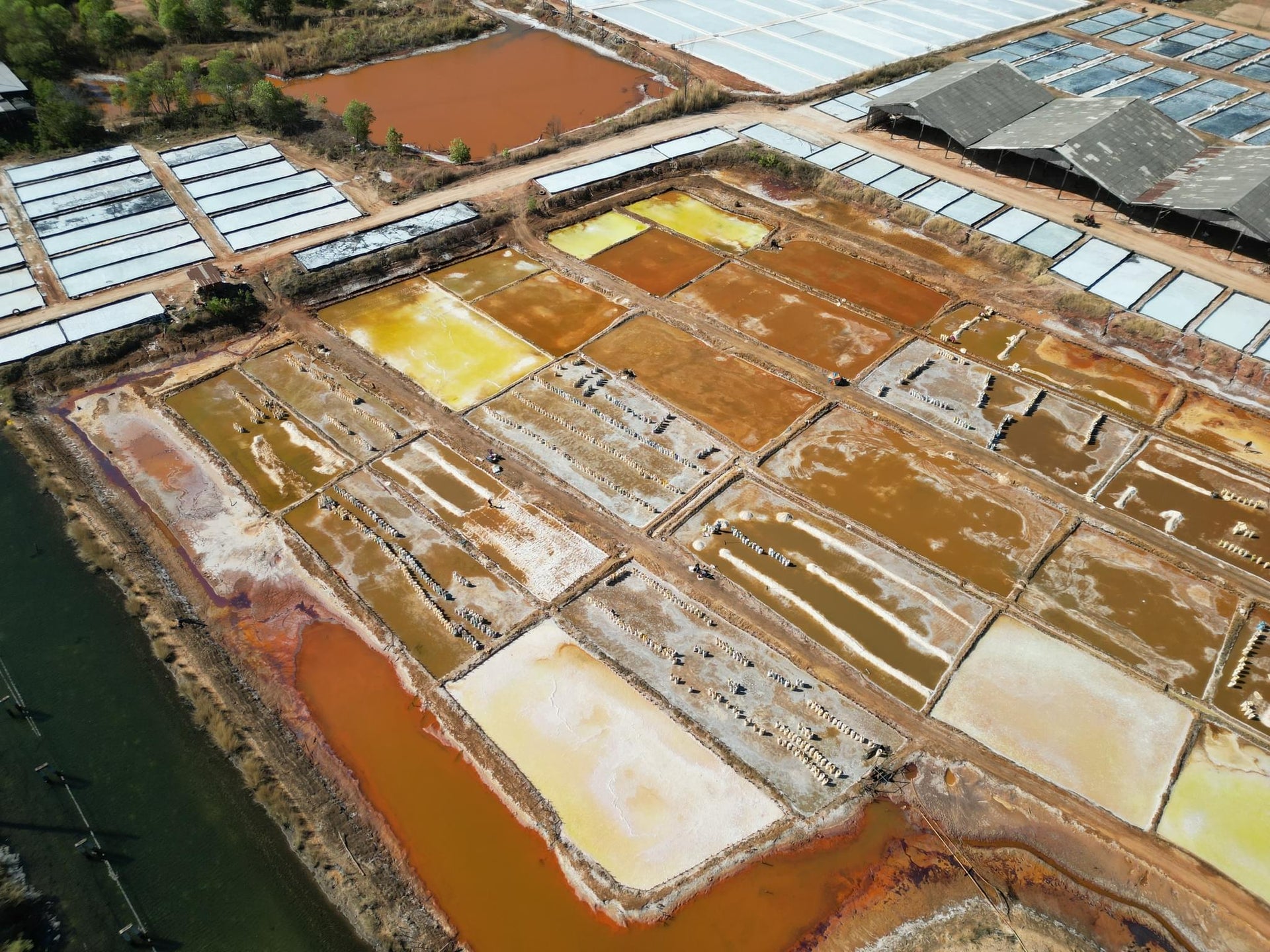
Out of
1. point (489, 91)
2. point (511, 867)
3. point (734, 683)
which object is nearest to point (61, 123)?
point (489, 91)

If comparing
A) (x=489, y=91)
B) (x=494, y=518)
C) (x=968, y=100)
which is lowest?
(x=494, y=518)

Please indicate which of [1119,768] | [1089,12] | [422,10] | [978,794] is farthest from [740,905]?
[1089,12]

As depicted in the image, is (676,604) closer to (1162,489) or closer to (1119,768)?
(1119,768)

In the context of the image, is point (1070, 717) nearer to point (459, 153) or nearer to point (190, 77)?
point (459, 153)

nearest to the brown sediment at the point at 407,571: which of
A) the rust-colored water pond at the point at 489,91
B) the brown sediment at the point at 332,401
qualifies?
the brown sediment at the point at 332,401

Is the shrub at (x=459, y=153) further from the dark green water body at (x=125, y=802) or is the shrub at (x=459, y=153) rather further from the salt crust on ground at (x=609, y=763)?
the salt crust on ground at (x=609, y=763)

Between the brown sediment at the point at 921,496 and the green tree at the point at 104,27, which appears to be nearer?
the brown sediment at the point at 921,496
